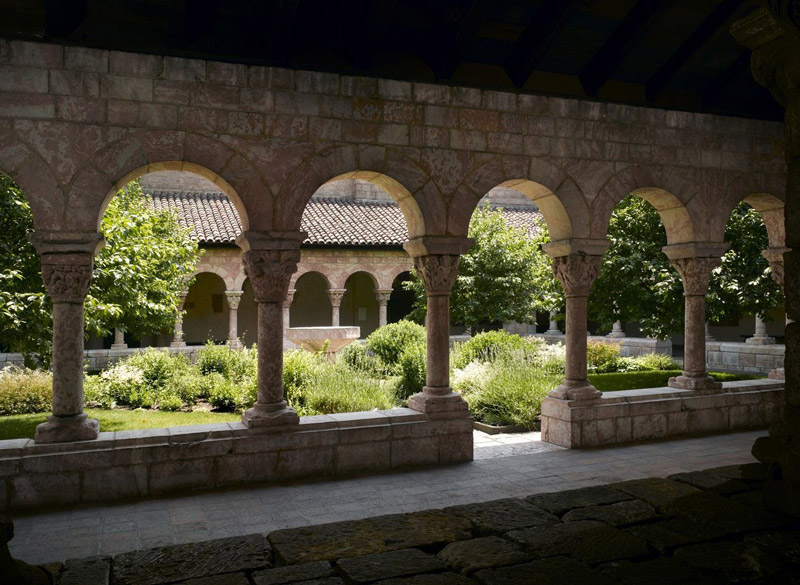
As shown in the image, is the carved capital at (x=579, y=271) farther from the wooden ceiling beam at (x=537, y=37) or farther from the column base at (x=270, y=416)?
the column base at (x=270, y=416)

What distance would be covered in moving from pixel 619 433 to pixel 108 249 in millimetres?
6729

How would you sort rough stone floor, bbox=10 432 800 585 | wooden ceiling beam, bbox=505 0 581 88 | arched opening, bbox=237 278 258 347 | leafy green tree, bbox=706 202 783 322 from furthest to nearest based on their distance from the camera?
arched opening, bbox=237 278 258 347, leafy green tree, bbox=706 202 783 322, wooden ceiling beam, bbox=505 0 581 88, rough stone floor, bbox=10 432 800 585

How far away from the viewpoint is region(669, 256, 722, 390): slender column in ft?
26.7

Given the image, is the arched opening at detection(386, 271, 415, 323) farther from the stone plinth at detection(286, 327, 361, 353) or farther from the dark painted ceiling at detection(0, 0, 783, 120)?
the dark painted ceiling at detection(0, 0, 783, 120)

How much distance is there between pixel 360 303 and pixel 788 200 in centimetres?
1936

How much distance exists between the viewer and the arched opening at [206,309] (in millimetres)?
20125

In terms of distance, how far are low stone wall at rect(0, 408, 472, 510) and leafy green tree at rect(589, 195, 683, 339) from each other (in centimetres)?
766

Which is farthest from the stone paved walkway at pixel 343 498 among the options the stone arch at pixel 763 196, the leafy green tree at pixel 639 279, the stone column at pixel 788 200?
the leafy green tree at pixel 639 279

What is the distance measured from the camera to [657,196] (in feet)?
26.6

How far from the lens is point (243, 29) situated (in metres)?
6.27

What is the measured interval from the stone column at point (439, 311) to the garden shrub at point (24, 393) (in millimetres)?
6556

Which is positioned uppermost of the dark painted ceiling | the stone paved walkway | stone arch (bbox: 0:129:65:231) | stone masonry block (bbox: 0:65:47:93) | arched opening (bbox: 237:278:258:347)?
the dark painted ceiling

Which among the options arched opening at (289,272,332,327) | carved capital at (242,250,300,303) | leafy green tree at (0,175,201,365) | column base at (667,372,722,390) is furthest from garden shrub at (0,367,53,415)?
arched opening at (289,272,332,327)

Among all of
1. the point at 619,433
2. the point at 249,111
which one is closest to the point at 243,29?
the point at 249,111
